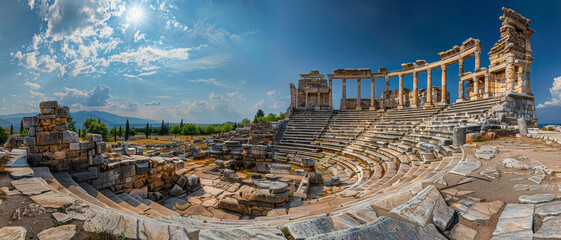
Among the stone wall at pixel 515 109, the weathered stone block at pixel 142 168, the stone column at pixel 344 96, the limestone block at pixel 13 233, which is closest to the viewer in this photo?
the limestone block at pixel 13 233

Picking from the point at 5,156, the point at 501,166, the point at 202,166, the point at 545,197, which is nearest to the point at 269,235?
the point at 545,197

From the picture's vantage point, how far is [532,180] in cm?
348

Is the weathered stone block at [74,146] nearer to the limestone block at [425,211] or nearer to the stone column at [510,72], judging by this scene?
the limestone block at [425,211]

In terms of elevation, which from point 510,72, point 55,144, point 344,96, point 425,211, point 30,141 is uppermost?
point 344,96

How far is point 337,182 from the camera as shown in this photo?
845 cm

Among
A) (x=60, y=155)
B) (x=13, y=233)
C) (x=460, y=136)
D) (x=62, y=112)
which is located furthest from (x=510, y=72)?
(x=60, y=155)

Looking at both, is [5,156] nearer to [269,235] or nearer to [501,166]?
[269,235]

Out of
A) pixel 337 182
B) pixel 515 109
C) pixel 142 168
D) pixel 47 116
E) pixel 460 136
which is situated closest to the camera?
pixel 47 116

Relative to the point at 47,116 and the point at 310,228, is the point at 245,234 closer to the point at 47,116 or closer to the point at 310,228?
the point at 310,228

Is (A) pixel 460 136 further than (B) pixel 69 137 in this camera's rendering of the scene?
Yes

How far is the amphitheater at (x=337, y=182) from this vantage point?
241cm

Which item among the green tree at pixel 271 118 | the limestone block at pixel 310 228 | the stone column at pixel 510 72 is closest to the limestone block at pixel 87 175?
the limestone block at pixel 310 228

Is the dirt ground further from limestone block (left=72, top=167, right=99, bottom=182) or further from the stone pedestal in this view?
the stone pedestal

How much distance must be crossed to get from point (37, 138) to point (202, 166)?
257 inches
